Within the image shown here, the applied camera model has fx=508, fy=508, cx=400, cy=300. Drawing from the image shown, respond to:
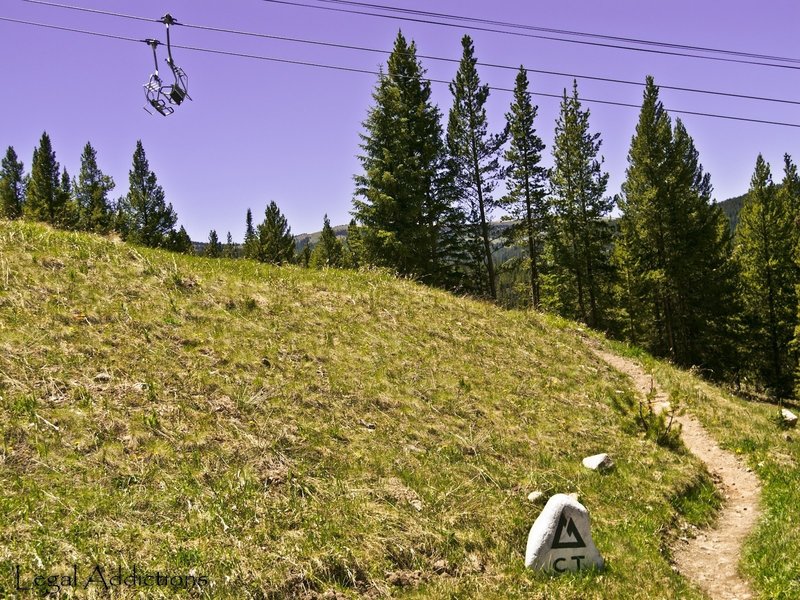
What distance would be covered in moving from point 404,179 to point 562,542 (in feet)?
72.2

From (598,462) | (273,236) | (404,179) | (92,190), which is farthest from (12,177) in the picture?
(598,462)

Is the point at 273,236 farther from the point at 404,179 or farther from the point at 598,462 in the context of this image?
the point at 598,462

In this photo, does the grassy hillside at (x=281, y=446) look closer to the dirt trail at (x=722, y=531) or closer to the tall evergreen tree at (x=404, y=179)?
the dirt trail at (x=722, y=531)

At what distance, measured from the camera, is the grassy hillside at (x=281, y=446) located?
18.9ft

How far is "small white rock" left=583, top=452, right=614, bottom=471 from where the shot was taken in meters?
10.0

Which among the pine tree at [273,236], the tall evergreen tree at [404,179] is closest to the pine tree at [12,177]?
the pine tree at [273,236]

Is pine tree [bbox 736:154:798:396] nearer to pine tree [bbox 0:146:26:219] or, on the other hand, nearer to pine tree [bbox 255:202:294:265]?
pine tree [bbox 255:202:294:265]

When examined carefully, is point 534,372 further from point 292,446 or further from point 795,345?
point 795,345

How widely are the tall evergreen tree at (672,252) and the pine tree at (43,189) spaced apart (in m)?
44.0

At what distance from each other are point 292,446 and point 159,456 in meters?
1.95

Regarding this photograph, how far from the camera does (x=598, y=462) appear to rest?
10.1 metres

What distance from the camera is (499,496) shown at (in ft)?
27.2

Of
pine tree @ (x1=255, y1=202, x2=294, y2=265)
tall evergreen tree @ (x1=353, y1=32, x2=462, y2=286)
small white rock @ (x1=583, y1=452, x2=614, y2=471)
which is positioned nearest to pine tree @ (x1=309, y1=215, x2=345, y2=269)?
pine tree @ (x1=255, y1=202, x2=294, y2=265)

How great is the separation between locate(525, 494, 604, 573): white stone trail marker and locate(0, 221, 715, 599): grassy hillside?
0.81ft
